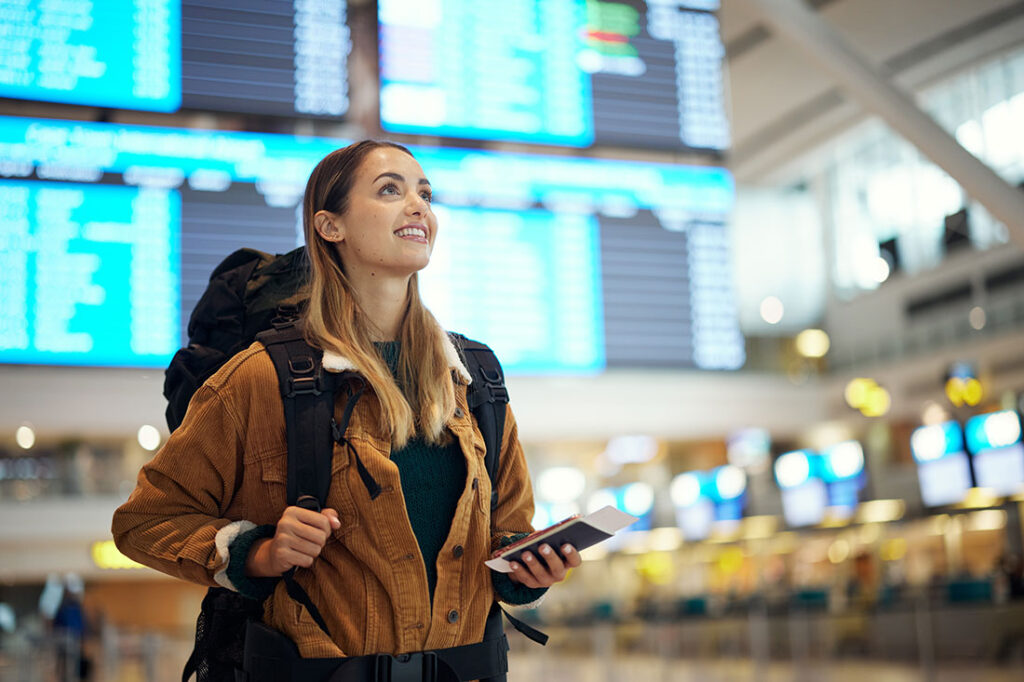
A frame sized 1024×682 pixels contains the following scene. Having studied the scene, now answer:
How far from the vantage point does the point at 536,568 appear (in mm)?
1891

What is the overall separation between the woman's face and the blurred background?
4022 mm

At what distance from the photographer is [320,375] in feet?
6.23

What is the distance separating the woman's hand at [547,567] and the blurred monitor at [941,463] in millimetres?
15352

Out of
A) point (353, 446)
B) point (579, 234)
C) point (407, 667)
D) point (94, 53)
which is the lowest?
point (407, 667)

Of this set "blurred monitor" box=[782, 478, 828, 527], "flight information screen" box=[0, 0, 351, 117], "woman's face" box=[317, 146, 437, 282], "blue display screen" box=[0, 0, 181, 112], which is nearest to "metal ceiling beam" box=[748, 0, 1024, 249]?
"flight information screen" box=[0, 0, 351, 117]

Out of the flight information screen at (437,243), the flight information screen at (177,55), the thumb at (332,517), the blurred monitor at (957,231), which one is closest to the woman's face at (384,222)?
the thumb at (332,517)

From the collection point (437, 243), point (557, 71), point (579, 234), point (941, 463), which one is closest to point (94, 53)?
point (437, 243)

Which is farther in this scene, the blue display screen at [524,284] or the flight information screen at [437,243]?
the blue display screen at [524,284]

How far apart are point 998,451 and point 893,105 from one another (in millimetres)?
11025

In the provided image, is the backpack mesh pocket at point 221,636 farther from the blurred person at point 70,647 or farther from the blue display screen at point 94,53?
the blurred person at point 70,647

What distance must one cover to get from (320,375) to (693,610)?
17352mm

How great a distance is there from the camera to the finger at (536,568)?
6.16ft

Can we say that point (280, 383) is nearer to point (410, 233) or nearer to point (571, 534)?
point (410, 233)

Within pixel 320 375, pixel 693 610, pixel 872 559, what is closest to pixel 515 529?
pixel 320 375
